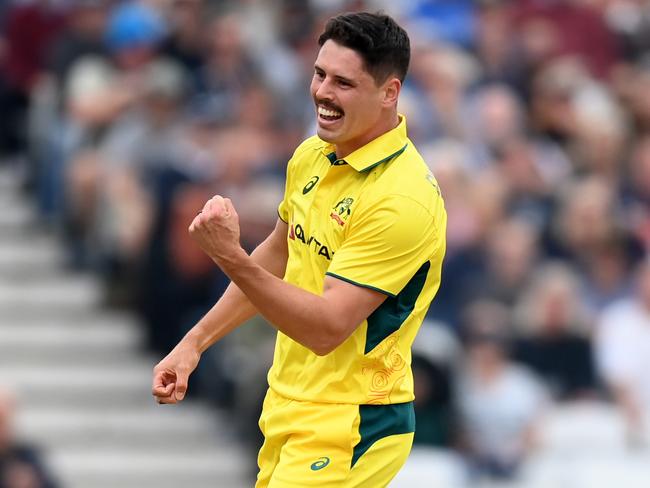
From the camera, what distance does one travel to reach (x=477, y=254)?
32.1 feet

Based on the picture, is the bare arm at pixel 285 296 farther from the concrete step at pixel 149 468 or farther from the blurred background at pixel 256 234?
the concrete step at pixel 149 468

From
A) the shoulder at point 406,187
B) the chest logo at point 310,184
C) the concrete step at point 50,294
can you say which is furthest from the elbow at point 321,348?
the concrete step at point 50,294

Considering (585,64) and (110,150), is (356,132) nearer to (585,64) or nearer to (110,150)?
(110,150)

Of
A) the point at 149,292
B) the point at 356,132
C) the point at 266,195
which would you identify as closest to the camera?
the point at 356,132

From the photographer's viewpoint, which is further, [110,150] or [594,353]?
[110,150]

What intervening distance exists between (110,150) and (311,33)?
1.81 meters

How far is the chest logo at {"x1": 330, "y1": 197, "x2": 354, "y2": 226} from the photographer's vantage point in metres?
4.46

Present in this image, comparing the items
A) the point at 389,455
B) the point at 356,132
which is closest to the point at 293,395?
the point at 389,455

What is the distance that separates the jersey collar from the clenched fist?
490 mm

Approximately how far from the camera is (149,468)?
10.1 metres

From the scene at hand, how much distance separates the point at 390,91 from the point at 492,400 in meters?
4.98

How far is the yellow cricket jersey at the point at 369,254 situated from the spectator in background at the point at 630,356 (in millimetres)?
4916

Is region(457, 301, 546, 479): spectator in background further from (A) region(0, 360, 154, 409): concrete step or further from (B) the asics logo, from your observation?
(B) the asics logo

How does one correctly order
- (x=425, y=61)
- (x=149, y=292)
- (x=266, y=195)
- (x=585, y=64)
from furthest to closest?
(x=585, y=64), (x=425, y=61), (x=149, y=292), (x=266, y=195)
